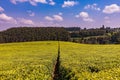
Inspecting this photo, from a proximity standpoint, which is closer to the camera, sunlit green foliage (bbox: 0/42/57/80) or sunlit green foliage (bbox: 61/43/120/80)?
sunlit green foliage (bbox: 61/43/120/80)

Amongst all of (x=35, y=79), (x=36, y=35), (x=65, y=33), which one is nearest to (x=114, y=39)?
(x=65, y=33)

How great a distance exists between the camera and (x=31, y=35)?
18425 cm

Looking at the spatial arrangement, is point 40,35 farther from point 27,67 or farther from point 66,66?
point 27,67

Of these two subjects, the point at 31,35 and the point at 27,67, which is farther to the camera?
the point at 31,35

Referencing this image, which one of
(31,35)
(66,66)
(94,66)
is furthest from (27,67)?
(31,35)

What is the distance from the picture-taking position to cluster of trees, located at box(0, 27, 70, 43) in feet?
583

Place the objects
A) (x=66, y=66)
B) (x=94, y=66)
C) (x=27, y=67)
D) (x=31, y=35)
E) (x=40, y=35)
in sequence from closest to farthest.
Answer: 1. (x=94, y=66)
2. (x=27, y=67)
3. (x=66, y=66)
4. (x=31, y=35)
5. (x=40, y=35)

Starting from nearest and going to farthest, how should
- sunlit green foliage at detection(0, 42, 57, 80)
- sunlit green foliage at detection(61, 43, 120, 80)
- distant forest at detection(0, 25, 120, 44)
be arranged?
sunlit green foliage at detection(61, 43, 120, 80) < sunlit green foliage at detection(0, 42, 57, 80) < distant forest at detection(0, 25, 120, 44)

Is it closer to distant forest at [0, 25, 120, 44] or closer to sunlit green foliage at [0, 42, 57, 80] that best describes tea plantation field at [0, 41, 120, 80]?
sunlit green foliage at [0, 42, 57, 80]

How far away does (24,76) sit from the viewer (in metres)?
23.5

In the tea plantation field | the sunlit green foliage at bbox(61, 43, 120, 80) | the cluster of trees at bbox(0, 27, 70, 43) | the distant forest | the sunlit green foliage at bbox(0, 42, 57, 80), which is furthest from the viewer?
the cluster of trees at bbox(0, 27, 70, 43)

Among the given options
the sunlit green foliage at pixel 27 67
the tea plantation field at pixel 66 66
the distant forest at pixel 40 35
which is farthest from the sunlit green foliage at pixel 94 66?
the distant forest at pixel 40 35

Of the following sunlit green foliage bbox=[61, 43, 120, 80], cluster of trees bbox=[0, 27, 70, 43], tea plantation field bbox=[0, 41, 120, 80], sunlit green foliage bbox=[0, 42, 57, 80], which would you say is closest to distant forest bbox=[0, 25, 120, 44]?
cluster of trees bbox=[0, 27, 70, 43]

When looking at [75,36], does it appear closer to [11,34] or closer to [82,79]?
[11,34]
